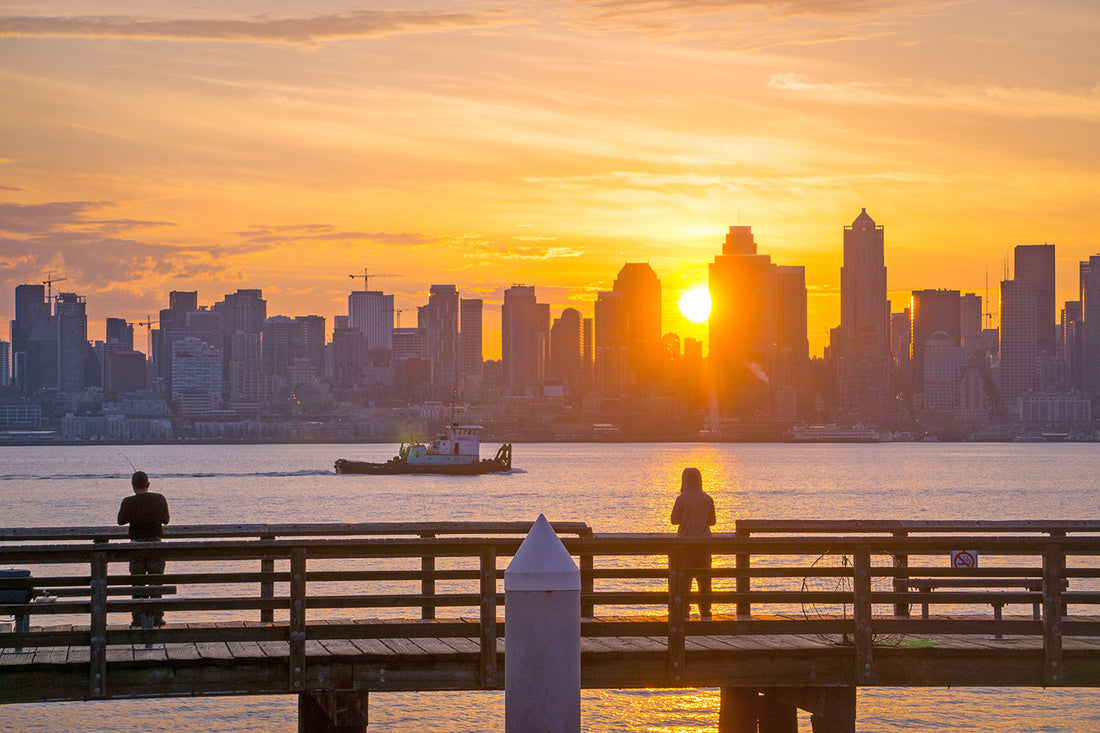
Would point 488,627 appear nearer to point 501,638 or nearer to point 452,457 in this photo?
point 501,638

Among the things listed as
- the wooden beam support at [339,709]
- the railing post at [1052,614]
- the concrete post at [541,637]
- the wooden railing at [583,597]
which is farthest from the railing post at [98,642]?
the railing post at [1052,614]

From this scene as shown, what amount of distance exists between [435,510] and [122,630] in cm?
7066

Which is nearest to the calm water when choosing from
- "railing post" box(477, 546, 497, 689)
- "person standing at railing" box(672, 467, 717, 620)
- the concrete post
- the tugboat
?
the tugboat

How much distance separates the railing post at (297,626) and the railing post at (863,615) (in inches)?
182

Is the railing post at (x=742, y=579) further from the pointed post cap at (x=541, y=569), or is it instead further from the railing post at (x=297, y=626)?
the pointed post cap at (x=541, y=569)

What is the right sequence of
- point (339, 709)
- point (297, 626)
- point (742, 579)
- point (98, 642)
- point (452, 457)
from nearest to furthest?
point (98, 642)
point (297, 626)
point (339, 709)
point (742, 579)
point (452, 457)

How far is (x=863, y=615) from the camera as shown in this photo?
11.6 m

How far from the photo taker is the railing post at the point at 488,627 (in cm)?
1109

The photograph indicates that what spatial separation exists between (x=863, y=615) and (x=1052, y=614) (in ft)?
5.40

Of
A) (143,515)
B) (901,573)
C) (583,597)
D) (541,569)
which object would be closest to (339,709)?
(583,597)

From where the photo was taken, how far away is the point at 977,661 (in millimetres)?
11773

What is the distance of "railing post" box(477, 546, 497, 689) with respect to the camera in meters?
11.1

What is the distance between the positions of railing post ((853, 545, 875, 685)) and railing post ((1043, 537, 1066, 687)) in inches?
59.4

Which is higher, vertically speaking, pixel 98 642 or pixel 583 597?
pixel 583 597
